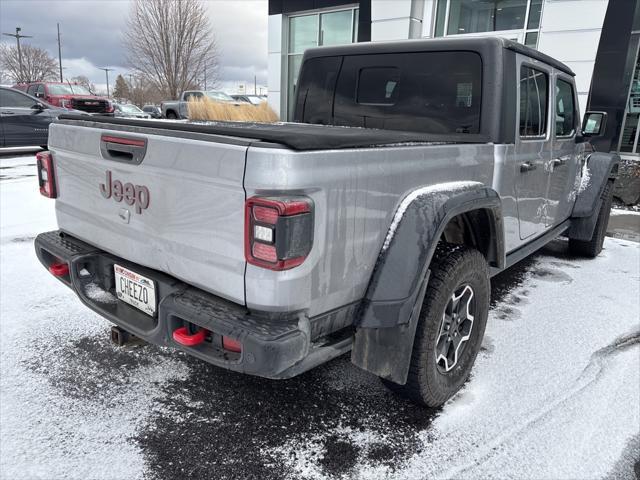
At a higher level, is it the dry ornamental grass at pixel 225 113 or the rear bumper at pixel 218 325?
the dry ornamental grass at pixel 225 113

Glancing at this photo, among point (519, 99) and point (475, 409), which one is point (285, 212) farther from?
point (519, 99)

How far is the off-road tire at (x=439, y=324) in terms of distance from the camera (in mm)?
2238

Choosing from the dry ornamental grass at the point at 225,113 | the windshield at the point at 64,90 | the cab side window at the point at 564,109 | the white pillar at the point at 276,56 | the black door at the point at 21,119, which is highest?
the white pillar at the point at 276,56

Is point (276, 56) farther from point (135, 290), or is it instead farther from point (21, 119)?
point (135, 290)

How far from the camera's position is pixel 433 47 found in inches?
125

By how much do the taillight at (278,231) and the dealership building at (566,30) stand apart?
7.41 m

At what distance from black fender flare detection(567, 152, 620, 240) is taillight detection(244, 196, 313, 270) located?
412 cm

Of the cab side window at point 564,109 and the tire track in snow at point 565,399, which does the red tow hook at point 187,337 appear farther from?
the cab side window at point 564,109

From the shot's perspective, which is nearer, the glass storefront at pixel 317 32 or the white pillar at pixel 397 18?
the white pillar at pixel 397 18

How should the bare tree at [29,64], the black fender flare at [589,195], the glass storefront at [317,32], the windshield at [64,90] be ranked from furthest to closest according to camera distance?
the bare tree at [29,64] < the windshield at [64,90] < the glass storefront at [317,32] < the black fender flare at [589,195]

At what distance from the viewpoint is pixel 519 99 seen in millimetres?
3061

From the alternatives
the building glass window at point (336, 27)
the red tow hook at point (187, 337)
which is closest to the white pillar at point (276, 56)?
the building glass window at point (336, 27)

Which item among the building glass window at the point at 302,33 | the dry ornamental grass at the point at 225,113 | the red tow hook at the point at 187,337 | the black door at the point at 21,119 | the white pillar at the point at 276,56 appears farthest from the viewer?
the white pillar at the point at 276,56

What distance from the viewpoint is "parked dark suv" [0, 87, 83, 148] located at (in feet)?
35.6
